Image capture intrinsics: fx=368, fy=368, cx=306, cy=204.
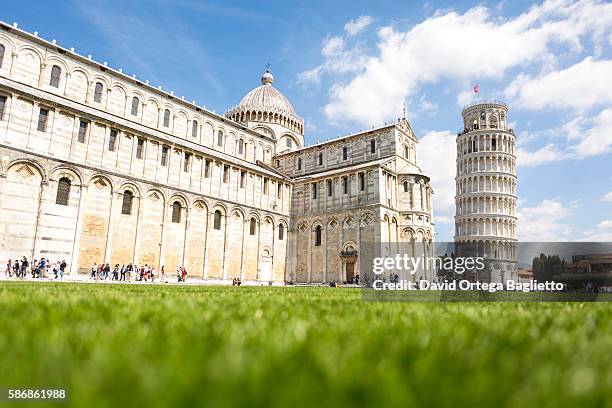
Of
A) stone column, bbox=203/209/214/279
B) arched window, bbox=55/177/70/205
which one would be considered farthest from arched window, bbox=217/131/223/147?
arched window, bbox=55/177/70/205

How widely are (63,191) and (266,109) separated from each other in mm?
28014

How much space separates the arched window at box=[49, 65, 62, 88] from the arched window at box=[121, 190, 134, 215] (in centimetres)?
958

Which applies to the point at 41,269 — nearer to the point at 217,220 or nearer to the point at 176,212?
the point at 176,212

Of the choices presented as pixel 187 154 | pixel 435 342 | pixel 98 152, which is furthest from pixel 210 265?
pixel 435 342

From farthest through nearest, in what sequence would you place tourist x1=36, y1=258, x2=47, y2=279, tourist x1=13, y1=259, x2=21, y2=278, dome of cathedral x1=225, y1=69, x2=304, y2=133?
dome of cathedral x1=225, y1=69, x2=304, y2=133, tourist x1=36, y1=258, x2=47, y2=279, tourist x1=13, y1=259, x2=21, y2=278

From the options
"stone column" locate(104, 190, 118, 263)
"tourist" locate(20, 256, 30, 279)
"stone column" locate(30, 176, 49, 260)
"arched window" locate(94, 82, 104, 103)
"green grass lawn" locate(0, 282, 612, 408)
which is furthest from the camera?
"arched window" locate(94, 82, 104, 103)

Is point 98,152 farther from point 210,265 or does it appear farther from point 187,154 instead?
point 210,265

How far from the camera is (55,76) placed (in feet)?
87.4

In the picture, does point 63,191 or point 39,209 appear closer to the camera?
point 39,209

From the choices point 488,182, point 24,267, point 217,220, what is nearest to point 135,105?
point 217,220

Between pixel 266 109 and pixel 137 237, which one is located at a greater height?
pixel 266 109

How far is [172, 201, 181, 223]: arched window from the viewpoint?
28.5 metres

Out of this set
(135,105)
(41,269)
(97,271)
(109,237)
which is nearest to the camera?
(41,269)

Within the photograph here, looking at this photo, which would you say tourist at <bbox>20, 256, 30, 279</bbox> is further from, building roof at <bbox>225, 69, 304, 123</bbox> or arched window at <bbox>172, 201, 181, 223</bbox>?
building roof at <bbox>225, 69, 304, 123</bbox>
